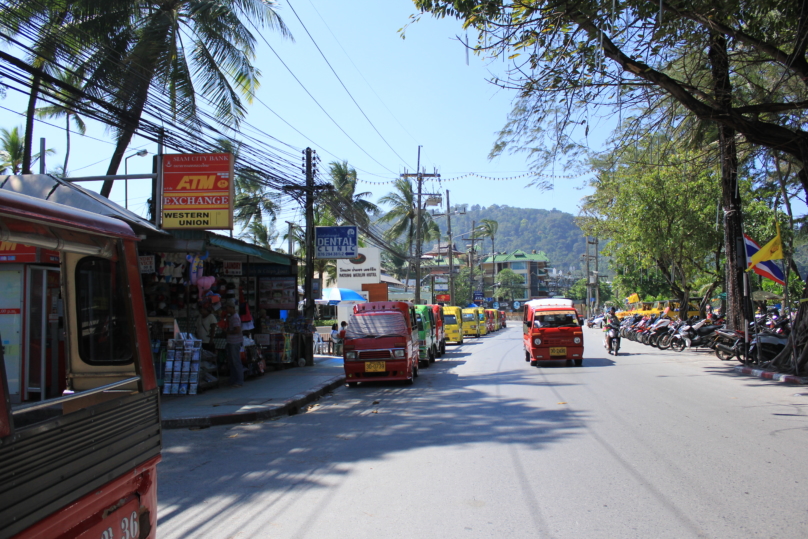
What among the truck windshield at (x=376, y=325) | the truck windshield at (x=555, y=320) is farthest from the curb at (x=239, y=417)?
the truck windshield at (x=555, y=320)

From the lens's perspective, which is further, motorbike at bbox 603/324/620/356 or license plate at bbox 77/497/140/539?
motorbike at bbox 603/324/620/356

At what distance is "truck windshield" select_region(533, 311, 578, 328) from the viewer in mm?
18672

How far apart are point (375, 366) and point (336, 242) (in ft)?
24.4

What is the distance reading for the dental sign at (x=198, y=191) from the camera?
12.4m

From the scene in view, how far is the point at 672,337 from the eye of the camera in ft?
77.8

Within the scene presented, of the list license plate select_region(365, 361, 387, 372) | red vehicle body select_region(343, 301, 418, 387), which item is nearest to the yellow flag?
red vehicle body select_region(343, 301, 418, 387)

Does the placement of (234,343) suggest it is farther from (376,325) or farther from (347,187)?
(347,187)

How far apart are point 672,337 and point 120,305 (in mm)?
23669

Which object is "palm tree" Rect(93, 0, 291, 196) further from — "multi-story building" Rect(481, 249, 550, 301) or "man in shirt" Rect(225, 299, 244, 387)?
"multi-story building" Rect(481, 249, 550, 301)

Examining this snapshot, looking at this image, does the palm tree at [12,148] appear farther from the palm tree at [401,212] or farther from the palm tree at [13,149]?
the palm tree at [401,212]

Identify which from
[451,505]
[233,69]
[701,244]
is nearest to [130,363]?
[451,505]

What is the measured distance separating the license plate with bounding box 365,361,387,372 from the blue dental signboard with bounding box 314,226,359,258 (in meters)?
7.15

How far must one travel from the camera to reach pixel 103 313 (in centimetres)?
363

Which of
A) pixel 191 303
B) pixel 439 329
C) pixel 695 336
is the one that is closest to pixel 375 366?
pixel 191 303
